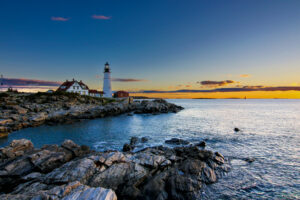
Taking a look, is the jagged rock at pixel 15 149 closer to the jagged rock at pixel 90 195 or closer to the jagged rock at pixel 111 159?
the jagged rock at pixel 111 159

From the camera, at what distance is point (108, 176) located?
10773mm

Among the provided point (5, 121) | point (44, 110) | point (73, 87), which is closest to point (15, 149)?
point (5, 121)

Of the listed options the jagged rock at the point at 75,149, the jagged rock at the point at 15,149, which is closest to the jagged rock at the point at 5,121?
the jagged rock at the point at 15,149

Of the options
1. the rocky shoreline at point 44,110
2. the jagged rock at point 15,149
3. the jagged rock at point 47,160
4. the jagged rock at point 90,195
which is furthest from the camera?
the rocky shoreline at point 44,110

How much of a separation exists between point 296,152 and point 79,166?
82.4 ft

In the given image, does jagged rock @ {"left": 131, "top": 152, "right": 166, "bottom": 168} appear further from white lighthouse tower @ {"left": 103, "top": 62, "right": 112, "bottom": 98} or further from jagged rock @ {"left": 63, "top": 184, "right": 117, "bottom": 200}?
white lighthouse tower @ {"left": 103, "top": 62, "right": 112, "bottom": 98}

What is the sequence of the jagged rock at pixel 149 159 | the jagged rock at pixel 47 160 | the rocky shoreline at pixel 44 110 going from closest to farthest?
the jagged rock at pixel 47 160
the jagged rock at pixel 149 159
the rocky shoreline at pixel 44 110

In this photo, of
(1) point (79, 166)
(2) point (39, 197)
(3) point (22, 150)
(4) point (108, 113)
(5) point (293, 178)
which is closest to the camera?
(2) point (39, 197)

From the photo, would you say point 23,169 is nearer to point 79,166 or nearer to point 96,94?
point 79,166

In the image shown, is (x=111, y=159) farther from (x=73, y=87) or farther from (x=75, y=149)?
(x=73, y=87)

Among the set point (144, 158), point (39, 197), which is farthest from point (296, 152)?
point (39, 197)

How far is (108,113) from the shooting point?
55562 millimetres

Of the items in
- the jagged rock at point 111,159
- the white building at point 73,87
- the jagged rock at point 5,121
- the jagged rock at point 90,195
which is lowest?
the jagged rock at point 5,121

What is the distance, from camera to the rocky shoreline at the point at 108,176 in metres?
8.90
